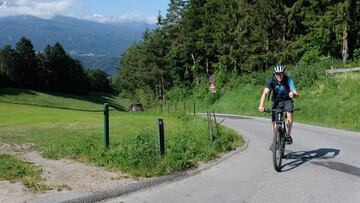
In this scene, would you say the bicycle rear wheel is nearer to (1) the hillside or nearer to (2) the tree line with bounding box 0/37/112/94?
(1) the hillside

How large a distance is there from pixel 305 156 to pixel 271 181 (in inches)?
120

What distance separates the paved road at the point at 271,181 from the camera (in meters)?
7.79

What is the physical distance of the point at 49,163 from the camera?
10.9m

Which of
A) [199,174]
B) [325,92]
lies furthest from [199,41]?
[199,174]

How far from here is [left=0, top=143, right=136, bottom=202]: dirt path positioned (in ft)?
25.6

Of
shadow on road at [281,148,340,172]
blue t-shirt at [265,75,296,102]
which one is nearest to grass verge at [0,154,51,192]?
shadow on road at [281,148,340,172]

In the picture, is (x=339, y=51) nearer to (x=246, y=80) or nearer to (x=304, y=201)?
(x=246, y=80)

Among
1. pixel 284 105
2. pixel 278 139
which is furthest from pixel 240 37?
pixel 278 139

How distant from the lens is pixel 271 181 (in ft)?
29.2

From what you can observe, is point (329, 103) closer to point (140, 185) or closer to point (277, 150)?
point (277, 150)

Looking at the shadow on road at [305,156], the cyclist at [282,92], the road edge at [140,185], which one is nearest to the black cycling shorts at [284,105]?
the cyclist at [282,92]

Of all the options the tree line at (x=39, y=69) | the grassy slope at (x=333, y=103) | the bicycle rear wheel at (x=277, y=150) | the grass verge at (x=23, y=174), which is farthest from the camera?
the tree line at (x=39, y=69)

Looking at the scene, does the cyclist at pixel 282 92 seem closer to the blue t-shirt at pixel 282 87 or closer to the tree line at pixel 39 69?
the blue t-shirt at pixel 282 87

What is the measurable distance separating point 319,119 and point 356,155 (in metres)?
12.4
